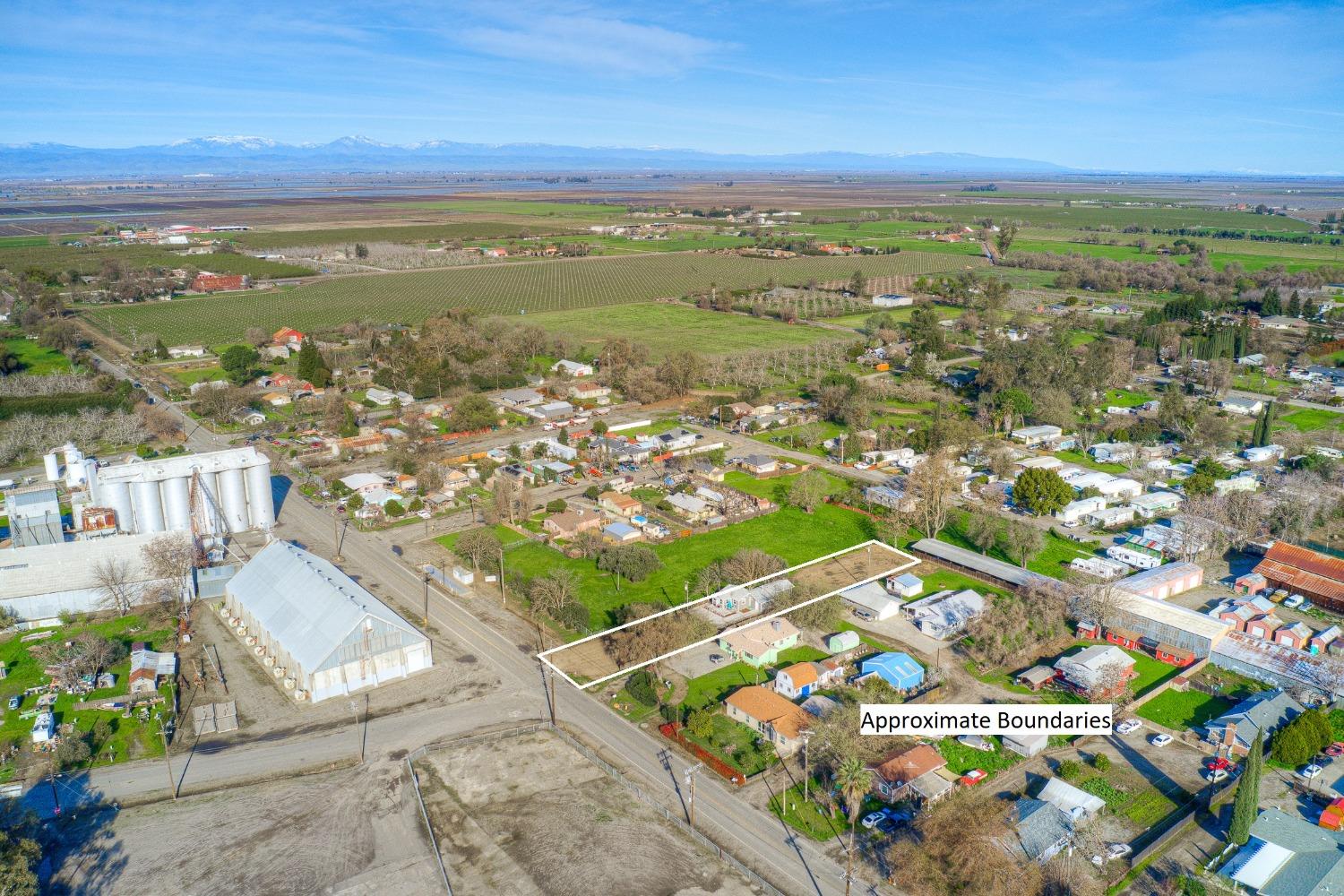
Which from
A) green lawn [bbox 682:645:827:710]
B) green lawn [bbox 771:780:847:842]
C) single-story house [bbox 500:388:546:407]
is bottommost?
green lawn [bbox 771:780:847:842]

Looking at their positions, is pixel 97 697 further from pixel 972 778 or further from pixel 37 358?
pixel 37 358

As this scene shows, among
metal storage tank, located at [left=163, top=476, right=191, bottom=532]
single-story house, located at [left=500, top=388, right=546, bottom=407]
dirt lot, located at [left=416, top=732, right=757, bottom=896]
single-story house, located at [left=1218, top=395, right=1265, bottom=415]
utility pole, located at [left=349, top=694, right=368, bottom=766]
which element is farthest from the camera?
single-story house, located at [left=500, top=388, right=546, bottom=407]

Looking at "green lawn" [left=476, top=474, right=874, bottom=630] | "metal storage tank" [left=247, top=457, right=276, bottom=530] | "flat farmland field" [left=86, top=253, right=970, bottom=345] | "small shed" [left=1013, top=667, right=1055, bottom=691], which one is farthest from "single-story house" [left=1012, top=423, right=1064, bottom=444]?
"flat farmland field" [left=86, top=253, right=970, bottom=345]

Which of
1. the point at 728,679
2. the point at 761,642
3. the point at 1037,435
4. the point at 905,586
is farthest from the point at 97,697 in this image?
the point at 1037,435

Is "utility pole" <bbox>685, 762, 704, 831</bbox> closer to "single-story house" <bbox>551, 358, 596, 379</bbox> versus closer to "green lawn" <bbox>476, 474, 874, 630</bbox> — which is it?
"green lawn" <bbox>476, 474, 874, 630</bbox>

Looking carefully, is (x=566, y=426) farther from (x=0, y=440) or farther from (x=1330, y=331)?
(x=1330, y=331)

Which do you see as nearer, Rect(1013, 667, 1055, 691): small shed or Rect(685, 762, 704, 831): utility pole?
Rect(685, 762, 704, 831): utility pole
